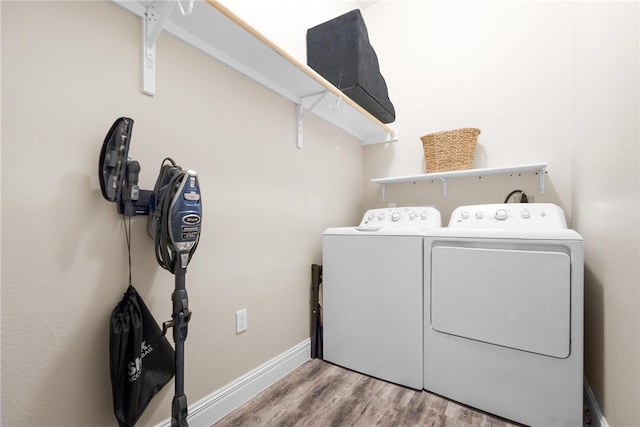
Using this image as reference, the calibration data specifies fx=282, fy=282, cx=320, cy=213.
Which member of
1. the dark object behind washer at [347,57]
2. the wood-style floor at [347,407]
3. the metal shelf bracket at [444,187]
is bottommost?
the wood-style floor at [347,407]

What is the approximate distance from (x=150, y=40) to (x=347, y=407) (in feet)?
6.00

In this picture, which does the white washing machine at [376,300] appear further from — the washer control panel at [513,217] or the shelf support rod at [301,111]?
the shelf support rod at [301,111]

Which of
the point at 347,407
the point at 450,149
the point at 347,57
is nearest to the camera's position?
the point at 347,407

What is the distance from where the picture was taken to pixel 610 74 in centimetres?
110

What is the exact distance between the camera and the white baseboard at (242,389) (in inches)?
48.2

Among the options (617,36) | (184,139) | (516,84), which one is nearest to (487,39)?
(516,84)

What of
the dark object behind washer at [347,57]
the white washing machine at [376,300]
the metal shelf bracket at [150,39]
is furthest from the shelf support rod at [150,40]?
the white washing machine at [376,300]

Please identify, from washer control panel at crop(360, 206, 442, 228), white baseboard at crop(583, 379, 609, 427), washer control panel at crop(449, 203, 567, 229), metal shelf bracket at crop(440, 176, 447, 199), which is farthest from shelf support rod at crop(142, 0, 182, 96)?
white baseboard at crop(583, 379, 609, 427)

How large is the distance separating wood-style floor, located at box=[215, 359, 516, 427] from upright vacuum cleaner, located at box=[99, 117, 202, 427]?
543 millimetres

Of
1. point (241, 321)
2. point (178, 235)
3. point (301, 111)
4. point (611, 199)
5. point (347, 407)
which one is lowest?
point (347, 407)

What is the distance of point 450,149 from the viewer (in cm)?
203

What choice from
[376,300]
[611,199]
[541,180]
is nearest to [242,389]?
[376,300]

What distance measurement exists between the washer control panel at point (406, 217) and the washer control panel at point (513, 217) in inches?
6.7

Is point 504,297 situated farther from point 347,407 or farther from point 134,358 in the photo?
point 134,358
